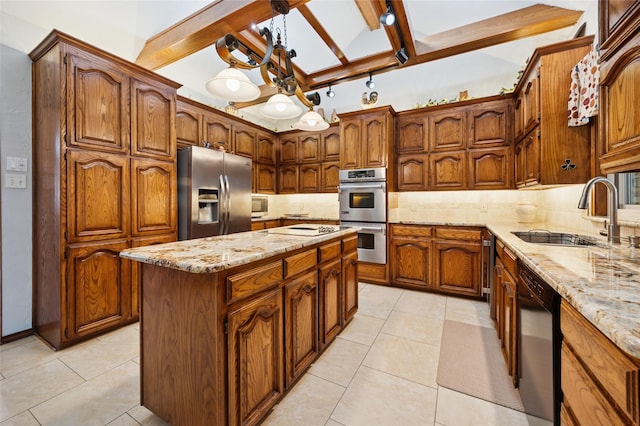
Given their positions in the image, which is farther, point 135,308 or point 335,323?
point 135,308

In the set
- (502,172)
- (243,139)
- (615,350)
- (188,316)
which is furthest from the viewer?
(243,139)

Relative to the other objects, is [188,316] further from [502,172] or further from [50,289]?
[502,172]

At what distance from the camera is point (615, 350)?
60 cm

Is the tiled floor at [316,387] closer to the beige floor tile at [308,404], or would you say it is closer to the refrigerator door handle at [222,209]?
the beige floor tile at [308,404]

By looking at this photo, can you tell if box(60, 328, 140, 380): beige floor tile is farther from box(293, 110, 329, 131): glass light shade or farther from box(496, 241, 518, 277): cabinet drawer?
box(496, 241, 518, 277): cabinet drawer

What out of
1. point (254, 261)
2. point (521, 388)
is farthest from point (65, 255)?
point (521, 388)

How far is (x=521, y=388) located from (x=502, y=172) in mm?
2717

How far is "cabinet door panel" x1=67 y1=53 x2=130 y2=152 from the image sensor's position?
6.89 ft

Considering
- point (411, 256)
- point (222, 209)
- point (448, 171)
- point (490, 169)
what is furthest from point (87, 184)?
point (490, 169)

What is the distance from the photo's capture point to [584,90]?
1902 mm

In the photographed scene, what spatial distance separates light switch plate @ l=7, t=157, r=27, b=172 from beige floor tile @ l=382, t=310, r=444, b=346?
11.6 feet

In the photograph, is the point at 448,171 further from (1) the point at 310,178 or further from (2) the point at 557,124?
(1) the point at 310,178

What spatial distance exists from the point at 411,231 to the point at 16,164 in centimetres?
415

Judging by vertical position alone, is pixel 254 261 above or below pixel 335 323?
above
